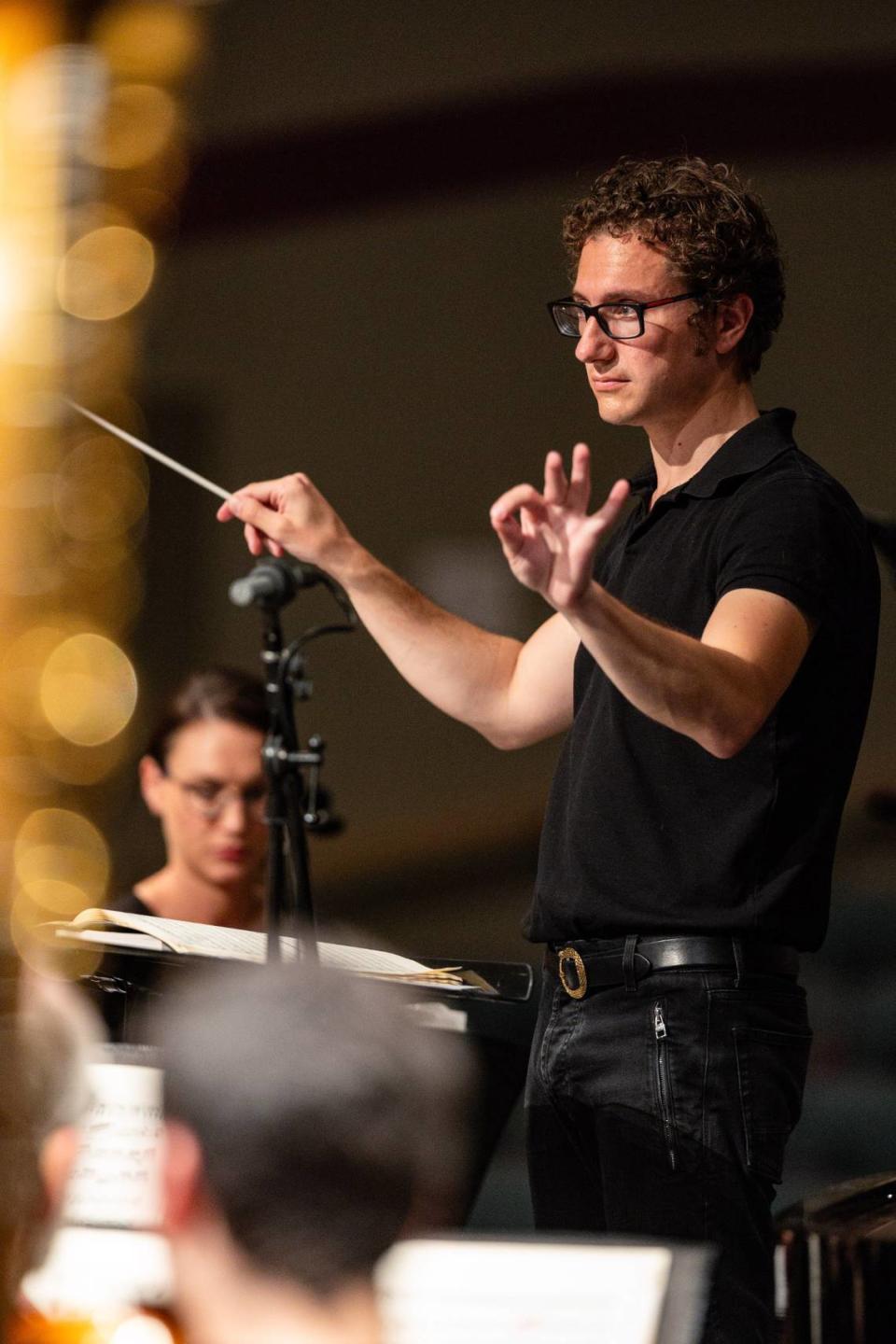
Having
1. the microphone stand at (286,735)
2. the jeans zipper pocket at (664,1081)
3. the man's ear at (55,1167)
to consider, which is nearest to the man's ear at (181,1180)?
the man's ear at (55,1167)

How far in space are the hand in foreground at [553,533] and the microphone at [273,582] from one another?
76cm

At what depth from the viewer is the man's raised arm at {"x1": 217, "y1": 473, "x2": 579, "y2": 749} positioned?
1875 mm

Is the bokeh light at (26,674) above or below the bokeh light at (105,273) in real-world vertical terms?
below

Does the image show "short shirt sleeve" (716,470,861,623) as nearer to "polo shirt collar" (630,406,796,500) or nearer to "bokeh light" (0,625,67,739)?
"polo shirt collar" (630,406,796,500)

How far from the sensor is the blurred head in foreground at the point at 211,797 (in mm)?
2920

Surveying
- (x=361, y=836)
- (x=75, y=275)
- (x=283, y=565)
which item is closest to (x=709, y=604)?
(x=283, y=565)

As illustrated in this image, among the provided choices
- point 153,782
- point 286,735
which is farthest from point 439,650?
point 153,782

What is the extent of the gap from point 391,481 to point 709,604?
3.47 meters

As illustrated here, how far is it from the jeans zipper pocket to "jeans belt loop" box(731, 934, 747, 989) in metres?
0.07

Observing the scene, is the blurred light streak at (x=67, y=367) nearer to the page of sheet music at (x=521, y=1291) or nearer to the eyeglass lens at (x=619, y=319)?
the page of sheet music at (x=521, y=1291)

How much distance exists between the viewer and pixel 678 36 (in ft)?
16.1

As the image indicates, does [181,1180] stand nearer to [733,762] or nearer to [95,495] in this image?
[95,495]

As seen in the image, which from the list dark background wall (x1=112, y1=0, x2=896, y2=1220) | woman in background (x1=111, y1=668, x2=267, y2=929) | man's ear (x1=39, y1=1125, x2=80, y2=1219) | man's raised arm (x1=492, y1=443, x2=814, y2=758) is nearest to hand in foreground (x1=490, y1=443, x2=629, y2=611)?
man's raised arm (x1=492, y1=443, x2=814, y2=758)

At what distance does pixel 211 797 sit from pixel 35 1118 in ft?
6.94
